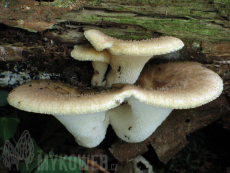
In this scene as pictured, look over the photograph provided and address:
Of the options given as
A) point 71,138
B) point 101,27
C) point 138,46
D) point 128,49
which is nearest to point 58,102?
point 128,49

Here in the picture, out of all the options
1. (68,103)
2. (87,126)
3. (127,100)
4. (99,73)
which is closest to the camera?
(68,103)

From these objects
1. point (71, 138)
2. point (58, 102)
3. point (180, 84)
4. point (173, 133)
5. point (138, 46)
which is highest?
point (138, 46)

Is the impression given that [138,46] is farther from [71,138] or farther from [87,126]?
[71,138]

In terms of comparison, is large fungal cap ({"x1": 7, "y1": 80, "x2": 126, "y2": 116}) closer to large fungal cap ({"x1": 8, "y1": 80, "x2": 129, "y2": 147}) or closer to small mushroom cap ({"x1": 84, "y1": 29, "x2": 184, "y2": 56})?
large fungal cap ({"x1": 8, "y1": 80, "x2": 129, "y2": 147})

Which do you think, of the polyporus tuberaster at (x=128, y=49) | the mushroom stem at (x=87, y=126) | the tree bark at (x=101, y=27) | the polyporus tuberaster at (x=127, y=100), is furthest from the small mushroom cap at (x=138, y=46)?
the mushroom stem at (x=87, y=126)

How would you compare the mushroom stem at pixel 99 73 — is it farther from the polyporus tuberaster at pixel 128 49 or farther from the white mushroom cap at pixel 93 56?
the polyporus tuberaster at pixel 128 49

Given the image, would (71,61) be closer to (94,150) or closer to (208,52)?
(94,150)

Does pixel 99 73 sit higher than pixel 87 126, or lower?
higher
